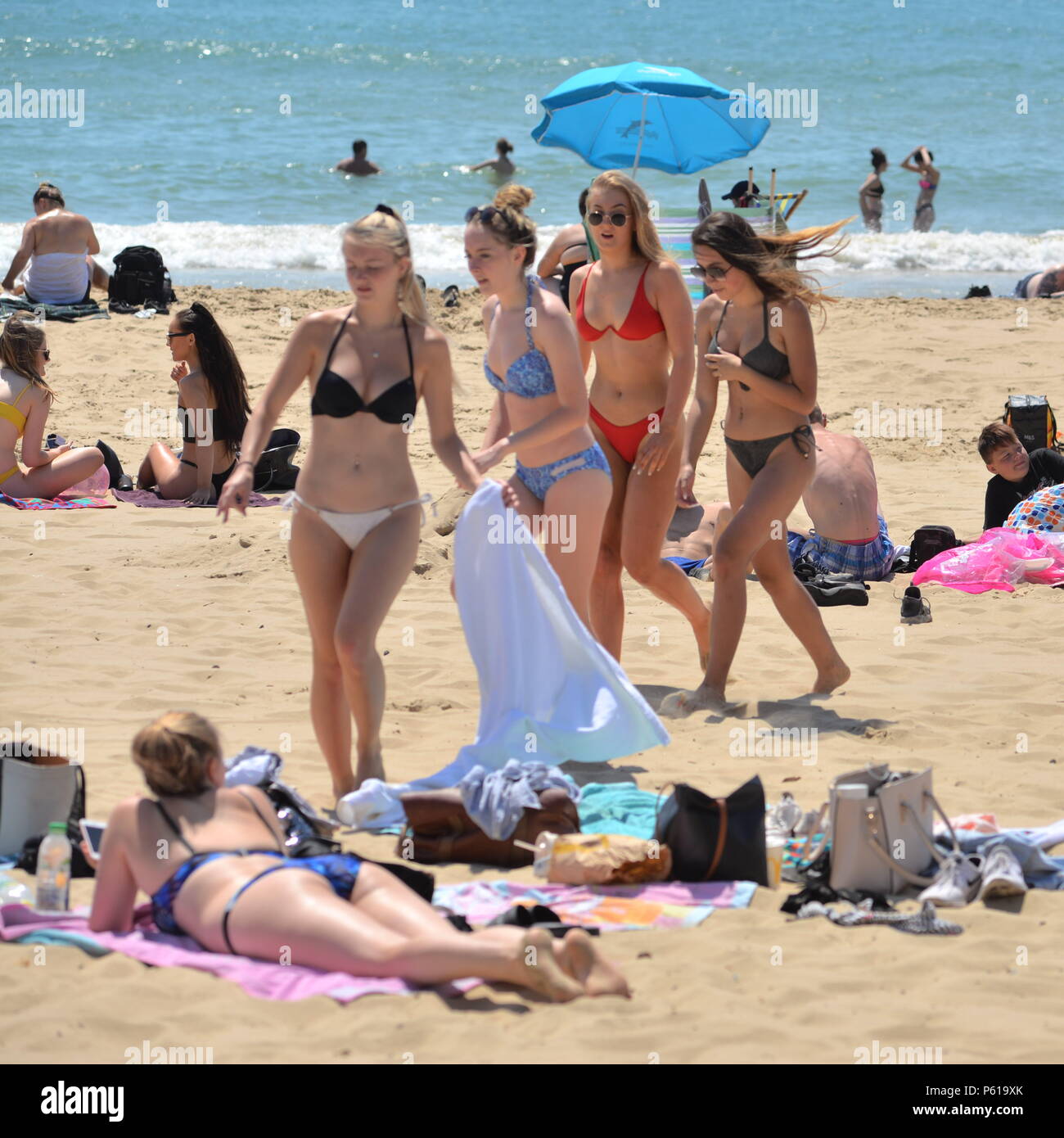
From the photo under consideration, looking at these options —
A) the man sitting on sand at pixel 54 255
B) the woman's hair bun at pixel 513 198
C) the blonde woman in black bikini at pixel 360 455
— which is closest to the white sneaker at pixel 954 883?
the blonde woman in black bikini at pixel 360 455

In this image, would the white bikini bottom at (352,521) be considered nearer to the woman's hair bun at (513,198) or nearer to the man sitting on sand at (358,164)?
the woman's hair bun at (513,198)

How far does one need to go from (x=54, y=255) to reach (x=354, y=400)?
935 centimetres

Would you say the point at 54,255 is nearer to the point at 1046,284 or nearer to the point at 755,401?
the point at 755,401

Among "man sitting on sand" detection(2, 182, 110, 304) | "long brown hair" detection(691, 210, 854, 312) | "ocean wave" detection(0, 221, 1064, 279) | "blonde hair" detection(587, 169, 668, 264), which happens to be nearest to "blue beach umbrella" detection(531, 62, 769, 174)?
"man sitting on sand" detection(2, 182, 110, 304)

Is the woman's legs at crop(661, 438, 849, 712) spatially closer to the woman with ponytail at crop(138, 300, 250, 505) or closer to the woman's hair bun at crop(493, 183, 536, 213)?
the woman's hair bun at crop(493, 183, 536, 213)

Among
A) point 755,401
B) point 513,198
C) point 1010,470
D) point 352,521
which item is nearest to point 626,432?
point 755,401

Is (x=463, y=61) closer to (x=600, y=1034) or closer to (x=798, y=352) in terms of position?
(x=798, y=352)

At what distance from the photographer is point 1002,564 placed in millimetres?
7387

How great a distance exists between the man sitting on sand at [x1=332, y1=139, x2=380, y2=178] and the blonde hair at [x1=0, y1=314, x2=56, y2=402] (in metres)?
16.1

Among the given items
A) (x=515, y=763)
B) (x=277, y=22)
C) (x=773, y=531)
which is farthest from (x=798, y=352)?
(x=277, y=22)

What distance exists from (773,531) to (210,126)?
24797 millimetres

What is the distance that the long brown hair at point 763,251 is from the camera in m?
5.41

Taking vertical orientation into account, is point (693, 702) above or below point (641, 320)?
below

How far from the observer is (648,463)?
546cm
